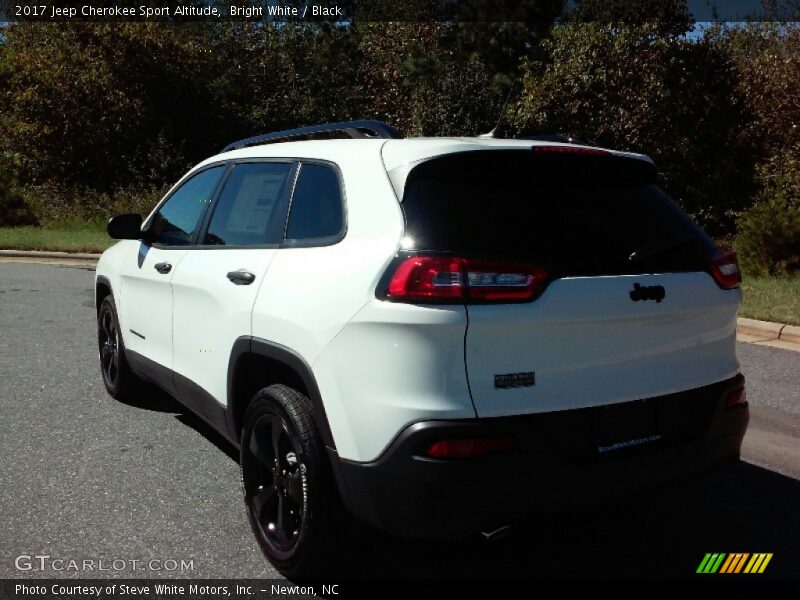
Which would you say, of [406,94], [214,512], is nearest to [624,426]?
[214,512]

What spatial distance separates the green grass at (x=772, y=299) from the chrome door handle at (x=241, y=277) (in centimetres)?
688

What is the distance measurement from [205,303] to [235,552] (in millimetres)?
1182

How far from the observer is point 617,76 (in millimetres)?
21859

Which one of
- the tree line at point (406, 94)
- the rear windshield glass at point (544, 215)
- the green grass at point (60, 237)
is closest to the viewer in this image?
the rear windshield glass at point (544, 215)

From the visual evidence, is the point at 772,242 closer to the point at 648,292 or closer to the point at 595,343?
the point at 648,292

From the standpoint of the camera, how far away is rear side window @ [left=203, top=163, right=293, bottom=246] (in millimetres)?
3805

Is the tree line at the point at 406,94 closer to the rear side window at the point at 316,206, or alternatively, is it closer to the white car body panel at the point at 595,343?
the white car body panel at the point at 595,343

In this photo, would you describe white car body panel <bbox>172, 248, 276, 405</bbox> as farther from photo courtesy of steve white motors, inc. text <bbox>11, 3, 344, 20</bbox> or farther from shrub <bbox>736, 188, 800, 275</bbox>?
photo courtesy of steve white motors, inc. text <bbox>11, 3, 344, 20</bbox>

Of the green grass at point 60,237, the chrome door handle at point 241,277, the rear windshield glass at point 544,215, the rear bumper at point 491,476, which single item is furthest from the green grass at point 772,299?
the green grass at point 60,237

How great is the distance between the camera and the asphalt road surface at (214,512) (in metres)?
3.52

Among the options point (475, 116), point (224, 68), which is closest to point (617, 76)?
point (475, 116)

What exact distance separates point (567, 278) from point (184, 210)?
2687mm

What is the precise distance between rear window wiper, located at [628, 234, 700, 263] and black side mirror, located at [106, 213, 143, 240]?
3.17 meters

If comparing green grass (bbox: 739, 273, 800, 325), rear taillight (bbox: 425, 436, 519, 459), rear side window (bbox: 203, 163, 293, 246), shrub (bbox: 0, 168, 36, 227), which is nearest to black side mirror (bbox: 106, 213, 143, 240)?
rear side window (bbox: 203, 163, 293, 246)
